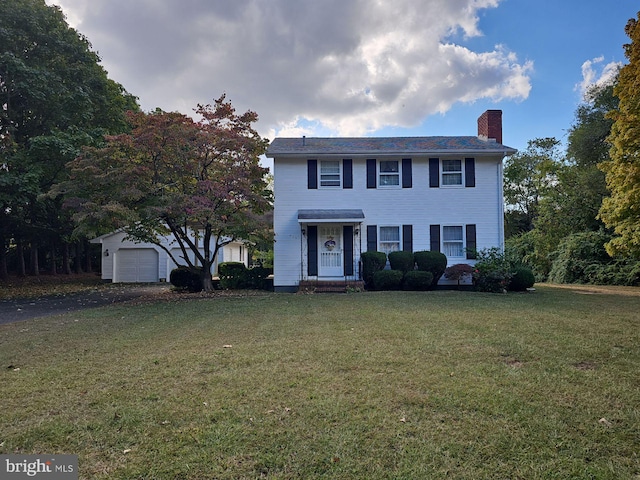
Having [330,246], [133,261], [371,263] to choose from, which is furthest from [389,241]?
[133,261]

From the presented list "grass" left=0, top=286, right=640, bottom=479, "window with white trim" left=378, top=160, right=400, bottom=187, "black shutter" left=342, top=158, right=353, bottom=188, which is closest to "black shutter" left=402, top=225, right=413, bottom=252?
"window with white trim" left=378, top=160, right=400, bottom=187

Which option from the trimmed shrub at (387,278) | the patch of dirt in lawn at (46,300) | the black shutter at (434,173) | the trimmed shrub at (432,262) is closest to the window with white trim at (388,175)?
the black shutter at (434,173)

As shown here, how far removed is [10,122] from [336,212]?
51.5 ft

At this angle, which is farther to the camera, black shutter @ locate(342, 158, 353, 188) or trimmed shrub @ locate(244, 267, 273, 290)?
trimmed shrub @ locate(244, 267, 273, 290)

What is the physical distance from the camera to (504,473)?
2.56 meters

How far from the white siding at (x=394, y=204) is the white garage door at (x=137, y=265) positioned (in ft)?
35.8

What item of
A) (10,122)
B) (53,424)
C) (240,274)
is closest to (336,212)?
(240,274)

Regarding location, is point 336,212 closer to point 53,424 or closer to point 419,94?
point 419,94

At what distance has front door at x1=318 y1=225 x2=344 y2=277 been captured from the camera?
1551 centimetres

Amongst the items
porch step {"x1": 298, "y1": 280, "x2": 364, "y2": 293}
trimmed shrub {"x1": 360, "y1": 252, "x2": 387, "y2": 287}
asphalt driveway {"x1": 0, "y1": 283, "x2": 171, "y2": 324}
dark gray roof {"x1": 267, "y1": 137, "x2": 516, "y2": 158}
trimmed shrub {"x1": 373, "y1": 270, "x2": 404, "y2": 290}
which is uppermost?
dark gray roof {"x1": 267, "y1": 137, "x2": 516, "y2": 158}

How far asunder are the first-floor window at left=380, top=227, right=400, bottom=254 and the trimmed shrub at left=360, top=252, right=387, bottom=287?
752 millimetres

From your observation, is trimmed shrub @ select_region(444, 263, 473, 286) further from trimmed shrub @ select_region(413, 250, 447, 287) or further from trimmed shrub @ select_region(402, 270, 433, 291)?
trimmed shrub @ select_region(402, 270, 433, 291)

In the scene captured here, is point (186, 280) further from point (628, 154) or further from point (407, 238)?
point (628, 154)

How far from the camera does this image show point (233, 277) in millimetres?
16234
